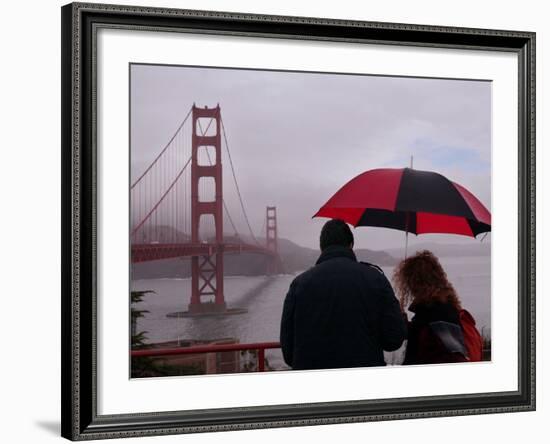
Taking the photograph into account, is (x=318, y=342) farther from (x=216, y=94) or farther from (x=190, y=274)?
(x=216, y=94)

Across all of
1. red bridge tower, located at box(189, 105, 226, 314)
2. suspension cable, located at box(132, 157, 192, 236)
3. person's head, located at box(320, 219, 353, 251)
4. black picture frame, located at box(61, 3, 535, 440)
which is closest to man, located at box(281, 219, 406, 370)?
person's head, located at box(320, 219, 353, 251)

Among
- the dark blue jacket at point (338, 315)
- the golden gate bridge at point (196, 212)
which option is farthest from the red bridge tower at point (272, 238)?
the dark blue jacket at point (338, 315)

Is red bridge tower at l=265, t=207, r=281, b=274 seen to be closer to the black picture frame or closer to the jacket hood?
the jacket hood

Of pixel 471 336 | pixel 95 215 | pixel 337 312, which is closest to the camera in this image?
pixel 95 215

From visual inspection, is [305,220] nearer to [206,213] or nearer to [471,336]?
[206,213]

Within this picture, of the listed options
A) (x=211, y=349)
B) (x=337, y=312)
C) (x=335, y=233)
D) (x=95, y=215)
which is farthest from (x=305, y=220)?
(x=95, y=215)

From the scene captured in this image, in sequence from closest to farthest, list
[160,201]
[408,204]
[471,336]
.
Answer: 1. [160,201]
2. [408,204]
3. [471,336]
